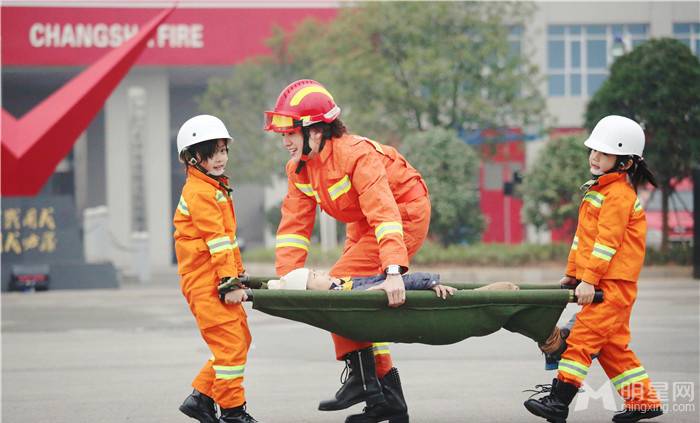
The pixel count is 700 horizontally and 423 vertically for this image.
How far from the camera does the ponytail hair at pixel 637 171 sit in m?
6.27

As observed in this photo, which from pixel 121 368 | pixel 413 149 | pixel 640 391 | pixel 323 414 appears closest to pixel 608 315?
pixel 640 391

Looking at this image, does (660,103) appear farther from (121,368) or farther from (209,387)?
(209,387)

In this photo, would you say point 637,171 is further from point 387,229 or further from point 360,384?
point 360,384

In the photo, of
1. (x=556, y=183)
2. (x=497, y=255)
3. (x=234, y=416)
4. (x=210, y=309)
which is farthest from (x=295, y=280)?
(x=556, y=183)

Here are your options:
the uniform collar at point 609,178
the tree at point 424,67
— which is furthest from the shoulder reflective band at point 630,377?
the tree at point 424,67

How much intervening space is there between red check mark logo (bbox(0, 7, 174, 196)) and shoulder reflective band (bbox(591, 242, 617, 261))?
13.9 metres

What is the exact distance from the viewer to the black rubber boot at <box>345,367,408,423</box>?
20.4 feet

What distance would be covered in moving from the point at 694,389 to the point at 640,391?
156cm

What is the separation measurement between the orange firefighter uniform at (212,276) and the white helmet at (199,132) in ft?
0.54

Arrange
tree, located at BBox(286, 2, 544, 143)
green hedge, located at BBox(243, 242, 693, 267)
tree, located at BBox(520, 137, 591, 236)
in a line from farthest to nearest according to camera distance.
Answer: tree, located at BBox(286, 2, 544, 143) < tree, located at BBox(520, 137, 591, 236) < green hedge, located at BBox(243, 242, 693, 267)

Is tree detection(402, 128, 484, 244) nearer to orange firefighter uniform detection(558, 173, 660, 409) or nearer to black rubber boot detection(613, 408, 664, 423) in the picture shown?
black rubber boot detection(613, 408, 664, 423)

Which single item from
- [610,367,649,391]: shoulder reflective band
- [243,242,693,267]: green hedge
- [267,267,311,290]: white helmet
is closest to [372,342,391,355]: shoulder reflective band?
[267,267,311,290]: white helmet

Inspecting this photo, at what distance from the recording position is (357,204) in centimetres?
623

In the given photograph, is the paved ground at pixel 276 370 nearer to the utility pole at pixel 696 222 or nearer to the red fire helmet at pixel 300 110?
the red fire helmet at pixel 300 110
